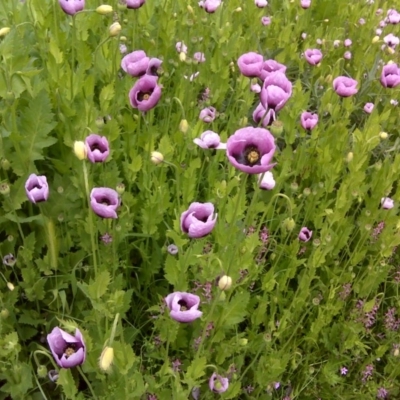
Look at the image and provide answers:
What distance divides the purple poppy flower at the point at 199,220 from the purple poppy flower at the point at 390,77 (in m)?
1.24

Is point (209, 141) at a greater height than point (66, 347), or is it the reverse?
point (209, 141)

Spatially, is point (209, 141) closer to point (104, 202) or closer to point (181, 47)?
point (104, 202)

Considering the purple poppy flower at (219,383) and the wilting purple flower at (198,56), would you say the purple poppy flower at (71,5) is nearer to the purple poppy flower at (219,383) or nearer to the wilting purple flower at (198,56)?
the wilting purple flower at (198,56)

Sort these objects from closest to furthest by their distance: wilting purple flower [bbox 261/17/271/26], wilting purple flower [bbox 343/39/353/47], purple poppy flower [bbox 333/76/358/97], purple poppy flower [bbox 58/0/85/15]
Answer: purple poppy flower [bbox 58/0/85/15]
purple poppy flower [bbox 333/76/358/97]
wilting purple flower [bbox 261/17/271/26]
wilting purple flower [bbox 343/39/353/47]

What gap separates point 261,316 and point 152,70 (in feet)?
3.39

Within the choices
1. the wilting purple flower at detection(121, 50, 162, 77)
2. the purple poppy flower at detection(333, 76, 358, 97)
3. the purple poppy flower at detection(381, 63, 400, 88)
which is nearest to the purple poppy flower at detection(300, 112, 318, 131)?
the purple poppy flower at detection(333, 76, 358, 97)

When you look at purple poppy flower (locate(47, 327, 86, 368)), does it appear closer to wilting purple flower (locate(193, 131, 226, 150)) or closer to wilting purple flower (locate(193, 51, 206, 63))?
wilting purple flower (locate(193, 131, 226, 150))

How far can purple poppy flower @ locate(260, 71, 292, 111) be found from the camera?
4.49 feet

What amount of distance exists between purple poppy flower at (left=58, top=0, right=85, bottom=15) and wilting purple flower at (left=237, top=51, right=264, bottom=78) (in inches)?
22.0

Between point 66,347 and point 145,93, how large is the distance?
2.78 feet

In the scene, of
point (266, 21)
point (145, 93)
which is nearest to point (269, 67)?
point (145, 93)

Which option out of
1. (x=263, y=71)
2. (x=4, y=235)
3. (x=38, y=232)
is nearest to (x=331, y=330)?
(x=263, y=71)

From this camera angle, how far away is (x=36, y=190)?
1485mm

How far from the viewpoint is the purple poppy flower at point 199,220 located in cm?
131
